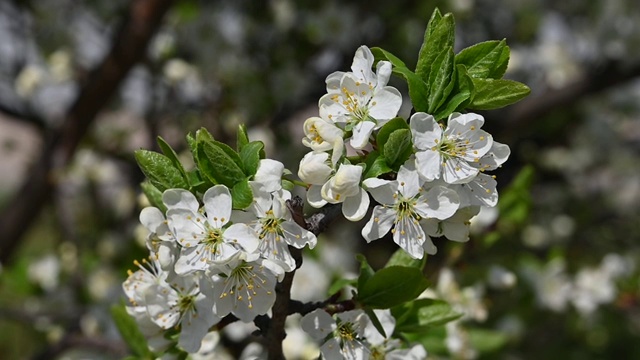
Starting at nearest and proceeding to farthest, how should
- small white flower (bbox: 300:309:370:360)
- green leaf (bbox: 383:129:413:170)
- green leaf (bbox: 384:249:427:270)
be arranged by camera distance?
green leaf (bbox: 383:129:413:170), small white flower (bbox: 300:309:370:360), green leaf (bbox: 384:249:427:270)

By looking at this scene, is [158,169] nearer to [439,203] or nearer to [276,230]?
[276,230]

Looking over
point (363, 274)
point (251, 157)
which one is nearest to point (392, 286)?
point (363, 274)

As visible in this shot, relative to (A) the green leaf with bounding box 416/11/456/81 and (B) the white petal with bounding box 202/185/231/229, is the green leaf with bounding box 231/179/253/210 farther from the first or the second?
(A) the green leaf with bounding box 416/11/456/81

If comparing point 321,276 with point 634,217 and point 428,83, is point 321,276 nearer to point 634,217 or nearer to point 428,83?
point 428,83

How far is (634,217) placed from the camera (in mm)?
3961

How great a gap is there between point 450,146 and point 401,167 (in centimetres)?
6

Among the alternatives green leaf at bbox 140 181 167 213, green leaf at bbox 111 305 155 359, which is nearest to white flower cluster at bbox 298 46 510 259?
green leaf at bbox 140 181 167 213

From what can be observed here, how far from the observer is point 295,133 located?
3389 mm

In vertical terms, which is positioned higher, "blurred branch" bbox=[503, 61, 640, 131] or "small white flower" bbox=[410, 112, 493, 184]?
"small white flower" bbox=[410, 112, 493, 184]

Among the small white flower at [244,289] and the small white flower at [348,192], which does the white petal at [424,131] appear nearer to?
the small white flower at [348,192]

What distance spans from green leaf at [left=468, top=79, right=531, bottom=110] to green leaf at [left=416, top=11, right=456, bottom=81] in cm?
6

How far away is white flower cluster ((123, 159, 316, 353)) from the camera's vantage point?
0.80 meters

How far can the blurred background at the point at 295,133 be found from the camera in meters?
2.18

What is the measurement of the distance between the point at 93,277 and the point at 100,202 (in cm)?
149
